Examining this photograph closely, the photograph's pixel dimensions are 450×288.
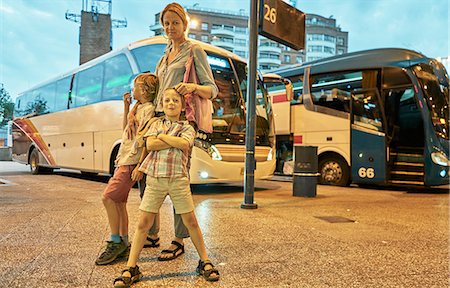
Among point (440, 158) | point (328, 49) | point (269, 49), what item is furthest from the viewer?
point (328, 49)

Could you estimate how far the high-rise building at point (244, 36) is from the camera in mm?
69438

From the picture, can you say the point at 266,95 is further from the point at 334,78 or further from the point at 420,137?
the point at 420,137

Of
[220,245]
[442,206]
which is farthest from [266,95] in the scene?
[220,245]

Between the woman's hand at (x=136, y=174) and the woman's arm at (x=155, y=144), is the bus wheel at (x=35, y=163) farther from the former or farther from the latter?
the woman's arm at (x=155, y=144)

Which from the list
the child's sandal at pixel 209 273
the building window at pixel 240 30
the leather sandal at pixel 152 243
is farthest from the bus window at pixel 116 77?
the building window at pixel 240 30

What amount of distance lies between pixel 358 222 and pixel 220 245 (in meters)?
2.33

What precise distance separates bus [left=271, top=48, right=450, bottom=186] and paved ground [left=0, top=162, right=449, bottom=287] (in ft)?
9.79

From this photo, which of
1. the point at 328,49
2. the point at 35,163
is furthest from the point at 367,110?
the point at 328,49

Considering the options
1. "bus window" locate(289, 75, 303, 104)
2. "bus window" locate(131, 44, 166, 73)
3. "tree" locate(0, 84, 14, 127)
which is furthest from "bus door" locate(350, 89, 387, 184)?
"tree" locate(0, 84, 14, 127)

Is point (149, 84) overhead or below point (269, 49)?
below

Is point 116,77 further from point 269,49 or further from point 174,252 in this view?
point 269,49

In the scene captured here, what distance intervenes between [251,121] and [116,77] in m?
4.48

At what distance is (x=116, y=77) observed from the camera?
9266mm

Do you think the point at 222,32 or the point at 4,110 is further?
the point at 222,32
